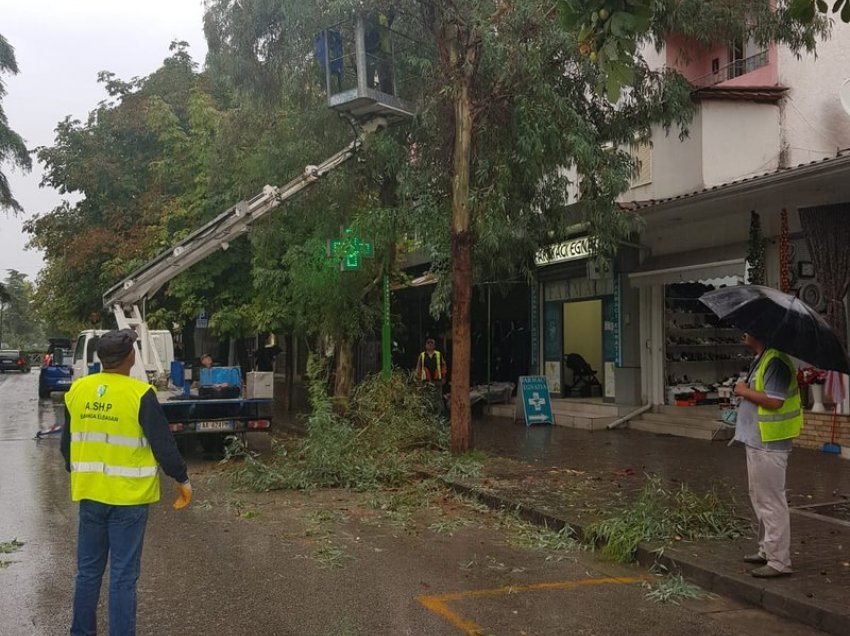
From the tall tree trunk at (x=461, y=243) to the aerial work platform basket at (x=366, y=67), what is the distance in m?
1.47

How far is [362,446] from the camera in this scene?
1086cm

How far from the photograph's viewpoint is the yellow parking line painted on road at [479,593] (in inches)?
197

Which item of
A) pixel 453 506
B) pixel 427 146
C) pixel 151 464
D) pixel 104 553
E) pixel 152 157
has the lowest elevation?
pixel 453 506

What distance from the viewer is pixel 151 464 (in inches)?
164

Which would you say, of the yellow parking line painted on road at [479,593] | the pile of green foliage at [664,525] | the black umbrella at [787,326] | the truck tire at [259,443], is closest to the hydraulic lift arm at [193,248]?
the truck tire at [259,443]

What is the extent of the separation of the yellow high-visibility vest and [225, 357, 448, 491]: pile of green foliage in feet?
18.6

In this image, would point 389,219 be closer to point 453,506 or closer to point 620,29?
point 453,506

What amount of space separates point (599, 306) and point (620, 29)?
1367 centimetres

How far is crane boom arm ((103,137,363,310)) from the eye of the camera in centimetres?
1326

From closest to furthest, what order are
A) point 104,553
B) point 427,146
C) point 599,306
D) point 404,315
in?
point 104,553, point 427,146, point 599,306, point 404,315

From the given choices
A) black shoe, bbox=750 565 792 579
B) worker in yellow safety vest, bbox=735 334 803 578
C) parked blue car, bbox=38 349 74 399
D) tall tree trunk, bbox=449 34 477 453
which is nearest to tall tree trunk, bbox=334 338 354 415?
tall tree trunk, bbox=449 34 477 453

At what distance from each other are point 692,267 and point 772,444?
335 inches

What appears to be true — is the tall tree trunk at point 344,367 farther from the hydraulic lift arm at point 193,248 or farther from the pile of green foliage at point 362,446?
the hydraulic lift arm at point 193,248

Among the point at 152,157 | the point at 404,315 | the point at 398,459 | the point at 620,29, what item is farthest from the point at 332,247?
the point at 152,157
